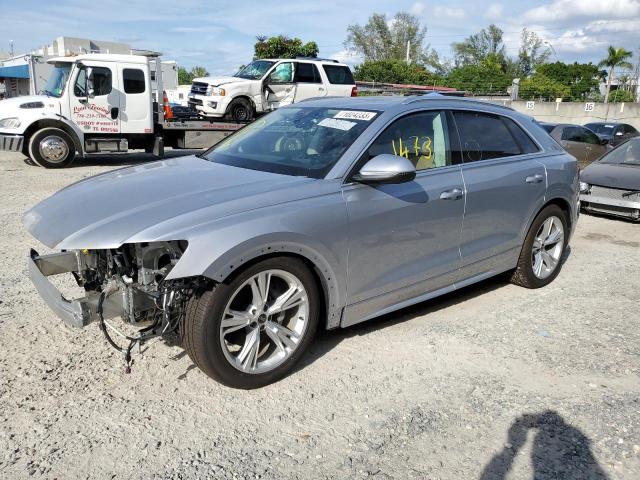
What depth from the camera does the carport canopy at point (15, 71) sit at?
121ft

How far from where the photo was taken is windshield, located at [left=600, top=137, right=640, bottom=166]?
9266mm

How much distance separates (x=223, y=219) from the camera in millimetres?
3059

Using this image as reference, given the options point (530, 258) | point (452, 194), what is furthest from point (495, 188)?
point (530, 258)

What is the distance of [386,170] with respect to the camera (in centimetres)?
346

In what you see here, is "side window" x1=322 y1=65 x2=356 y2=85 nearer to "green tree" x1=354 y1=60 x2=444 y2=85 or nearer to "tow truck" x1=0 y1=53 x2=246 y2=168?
"tow truck" x1=0 y1=53 x2=246 y2=168

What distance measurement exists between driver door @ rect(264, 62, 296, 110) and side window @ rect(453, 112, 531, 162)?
11416 mm

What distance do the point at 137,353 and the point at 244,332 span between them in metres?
0.86

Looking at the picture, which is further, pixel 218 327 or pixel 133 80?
pixel 133 80

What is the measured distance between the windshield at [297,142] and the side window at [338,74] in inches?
487

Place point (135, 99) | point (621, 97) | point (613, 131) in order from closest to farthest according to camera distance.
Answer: point (135, 99)
point (613, 131)
point (621, 97)

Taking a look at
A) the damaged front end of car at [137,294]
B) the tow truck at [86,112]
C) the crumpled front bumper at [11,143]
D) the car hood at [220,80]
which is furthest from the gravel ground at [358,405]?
the car hood at [220,80]

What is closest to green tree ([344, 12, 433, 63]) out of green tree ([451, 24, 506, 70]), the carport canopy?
green tree ([451, 24, 506, 70])

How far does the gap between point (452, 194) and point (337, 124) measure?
0.97 m

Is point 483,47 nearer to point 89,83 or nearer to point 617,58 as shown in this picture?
point 617,58
